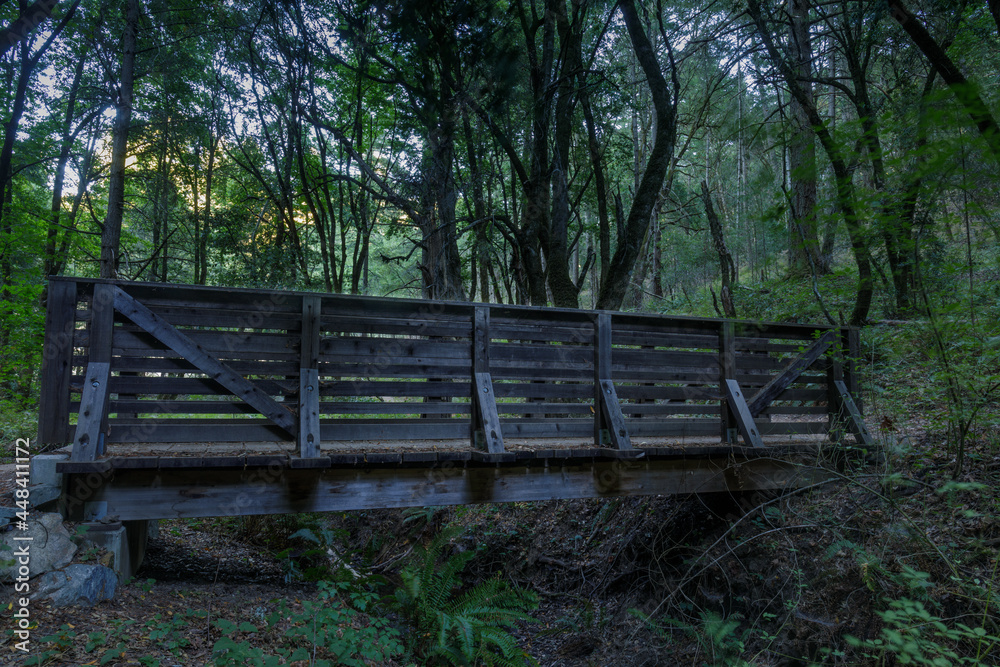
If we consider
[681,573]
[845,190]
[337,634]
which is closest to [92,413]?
[337,634]

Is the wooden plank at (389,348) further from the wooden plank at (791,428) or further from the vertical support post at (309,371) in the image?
the wooden plank at (791,428)

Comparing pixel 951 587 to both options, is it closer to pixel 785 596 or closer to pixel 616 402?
pixel 785 596

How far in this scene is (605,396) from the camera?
19.6ft

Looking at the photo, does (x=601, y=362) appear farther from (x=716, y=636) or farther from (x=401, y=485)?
(x=716, y=636)

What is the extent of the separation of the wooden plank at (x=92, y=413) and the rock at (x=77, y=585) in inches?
30.7

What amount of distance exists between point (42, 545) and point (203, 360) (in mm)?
1658

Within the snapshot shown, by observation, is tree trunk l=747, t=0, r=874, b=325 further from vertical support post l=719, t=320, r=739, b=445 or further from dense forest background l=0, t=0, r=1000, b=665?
vertical support post l=719, t=320, r=739, b=445

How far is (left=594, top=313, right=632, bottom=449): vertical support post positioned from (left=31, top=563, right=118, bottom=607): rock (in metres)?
4.37

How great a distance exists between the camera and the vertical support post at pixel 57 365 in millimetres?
4348

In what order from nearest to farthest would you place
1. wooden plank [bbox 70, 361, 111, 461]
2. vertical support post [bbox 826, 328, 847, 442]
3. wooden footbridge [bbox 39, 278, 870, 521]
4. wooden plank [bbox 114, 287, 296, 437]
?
wooden plank [bbox 70, 361, 111, 461] < wooden footbridge [bbox 39, 278, 870, 521] < wooden plank [bbox 114, 287, 296, 437] < vertical support post [bbox 826, 328, 847, 442]

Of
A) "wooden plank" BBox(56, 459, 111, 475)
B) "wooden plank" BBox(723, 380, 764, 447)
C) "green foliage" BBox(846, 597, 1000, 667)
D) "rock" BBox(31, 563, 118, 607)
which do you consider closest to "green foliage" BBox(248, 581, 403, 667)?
"rock" BBox(31, 563, 118, 607)

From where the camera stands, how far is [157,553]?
20.4ft

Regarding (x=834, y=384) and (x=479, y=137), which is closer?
(x=834, y=384)

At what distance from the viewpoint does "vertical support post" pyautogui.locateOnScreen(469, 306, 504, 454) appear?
17.1ft
